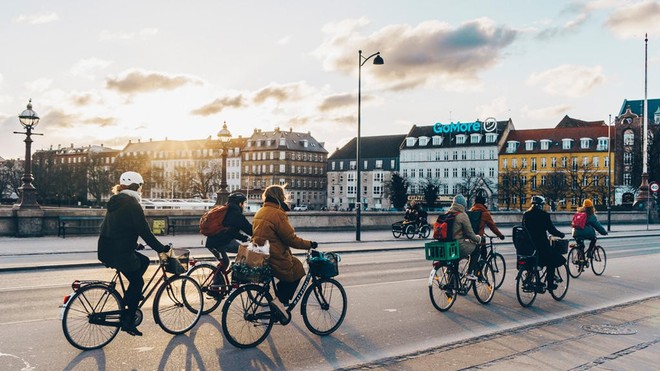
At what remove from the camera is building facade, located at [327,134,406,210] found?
125 metres

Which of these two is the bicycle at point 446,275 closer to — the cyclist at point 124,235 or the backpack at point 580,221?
the cyclist at point 124,235

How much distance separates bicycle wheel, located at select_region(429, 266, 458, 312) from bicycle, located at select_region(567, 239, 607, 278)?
593cm

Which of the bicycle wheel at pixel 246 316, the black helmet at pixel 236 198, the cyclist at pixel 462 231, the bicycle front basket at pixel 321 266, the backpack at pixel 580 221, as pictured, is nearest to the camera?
the bicycle wheel at pixel 246 316

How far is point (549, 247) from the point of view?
10.6 metres

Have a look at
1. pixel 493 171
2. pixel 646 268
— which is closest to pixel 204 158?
pixel 493 171

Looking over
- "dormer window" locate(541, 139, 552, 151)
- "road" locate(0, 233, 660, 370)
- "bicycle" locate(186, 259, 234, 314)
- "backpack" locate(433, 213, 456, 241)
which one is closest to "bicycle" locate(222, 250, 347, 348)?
"road" locate(0, 233, 660, 370)

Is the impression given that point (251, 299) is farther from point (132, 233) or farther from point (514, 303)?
point (514, 303)

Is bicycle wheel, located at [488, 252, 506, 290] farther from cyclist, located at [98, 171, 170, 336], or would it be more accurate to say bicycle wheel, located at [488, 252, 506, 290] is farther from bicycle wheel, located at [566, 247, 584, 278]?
cyclist, located at [98, 171, 170, 336]

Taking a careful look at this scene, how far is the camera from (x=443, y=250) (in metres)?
9.69

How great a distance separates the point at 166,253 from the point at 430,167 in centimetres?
11180

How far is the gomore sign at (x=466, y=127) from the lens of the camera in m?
110

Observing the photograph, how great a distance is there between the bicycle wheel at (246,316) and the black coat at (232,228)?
1.94 meters

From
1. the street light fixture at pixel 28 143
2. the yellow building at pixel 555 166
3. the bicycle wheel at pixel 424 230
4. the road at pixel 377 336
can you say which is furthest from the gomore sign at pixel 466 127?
the road at pixel 377 336

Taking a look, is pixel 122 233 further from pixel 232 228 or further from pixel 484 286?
pixel 484 286
